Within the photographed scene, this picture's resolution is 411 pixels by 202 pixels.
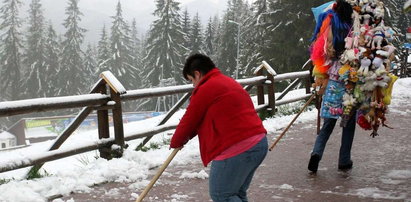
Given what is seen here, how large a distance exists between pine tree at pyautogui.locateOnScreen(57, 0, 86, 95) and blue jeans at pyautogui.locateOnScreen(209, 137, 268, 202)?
57070 mm

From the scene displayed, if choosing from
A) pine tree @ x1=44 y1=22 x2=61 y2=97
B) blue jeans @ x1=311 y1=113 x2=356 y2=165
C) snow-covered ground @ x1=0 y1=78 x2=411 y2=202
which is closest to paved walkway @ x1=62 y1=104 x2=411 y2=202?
snow-covered ground @ x1=0 y1=78 x2=411 y2=202

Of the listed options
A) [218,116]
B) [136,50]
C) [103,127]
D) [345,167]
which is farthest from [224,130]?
[136,50]

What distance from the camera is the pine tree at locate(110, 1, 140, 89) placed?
59844 millimetres

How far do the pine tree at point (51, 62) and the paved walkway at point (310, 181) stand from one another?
55.8 m

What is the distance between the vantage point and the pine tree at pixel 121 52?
59.8m

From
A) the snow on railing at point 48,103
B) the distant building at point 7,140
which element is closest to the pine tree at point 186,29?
the distant building at point 7,140

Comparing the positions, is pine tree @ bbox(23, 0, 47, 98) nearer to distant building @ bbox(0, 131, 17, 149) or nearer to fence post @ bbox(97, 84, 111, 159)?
distant building @ bbox(0, 131, 17, 149)

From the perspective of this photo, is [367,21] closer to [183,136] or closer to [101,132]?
[183,136]

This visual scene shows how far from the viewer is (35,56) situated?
56750 mm

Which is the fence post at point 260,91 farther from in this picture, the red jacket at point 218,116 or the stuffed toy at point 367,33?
the red jacket at point 218,116

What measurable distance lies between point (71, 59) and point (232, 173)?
190ft

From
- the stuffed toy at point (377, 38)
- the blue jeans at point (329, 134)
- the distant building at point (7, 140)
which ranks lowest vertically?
the distant building at point (7, 140)

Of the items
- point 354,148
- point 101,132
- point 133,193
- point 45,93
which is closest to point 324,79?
point 354,148

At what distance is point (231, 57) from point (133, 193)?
52899 mm
